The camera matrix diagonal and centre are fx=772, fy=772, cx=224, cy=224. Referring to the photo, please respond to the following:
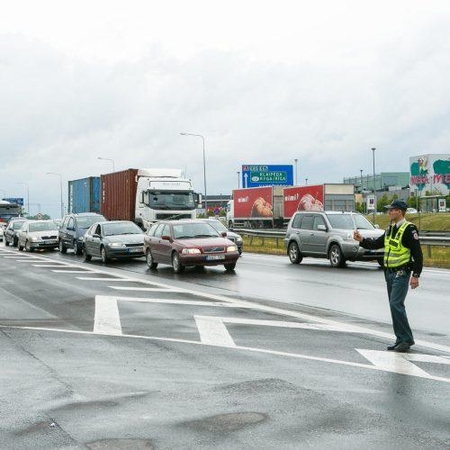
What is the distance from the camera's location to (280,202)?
199 ft

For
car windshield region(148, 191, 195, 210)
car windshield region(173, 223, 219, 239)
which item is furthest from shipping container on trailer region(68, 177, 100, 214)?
car windshield region(173, 223, 219, 239)

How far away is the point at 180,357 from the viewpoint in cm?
833

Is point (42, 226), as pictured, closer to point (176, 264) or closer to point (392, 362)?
point (176, 264)

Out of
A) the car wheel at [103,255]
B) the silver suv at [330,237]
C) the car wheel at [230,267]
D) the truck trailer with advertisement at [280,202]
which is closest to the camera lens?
the car wheel at [230,267]

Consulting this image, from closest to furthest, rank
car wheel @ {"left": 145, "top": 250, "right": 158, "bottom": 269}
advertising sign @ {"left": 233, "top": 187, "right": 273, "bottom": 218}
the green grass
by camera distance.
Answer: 1. car wheel @ {"left": 145, "top": 250, "right": 158, "bottom": 269}
2. the green grass
3. advertising sign @ {"left": 233, "top": 187, "right": 273, "bottom": 218}

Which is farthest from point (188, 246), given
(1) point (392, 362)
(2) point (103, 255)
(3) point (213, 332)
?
(1) point (392, 362)

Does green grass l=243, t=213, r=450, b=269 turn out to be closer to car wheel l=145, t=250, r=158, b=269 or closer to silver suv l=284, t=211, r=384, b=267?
silver suv l=284, t=211, r=384, b=267

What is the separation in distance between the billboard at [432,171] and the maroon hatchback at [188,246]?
63.7m

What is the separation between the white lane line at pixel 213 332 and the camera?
9305 mm

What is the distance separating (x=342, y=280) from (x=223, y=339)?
923cm

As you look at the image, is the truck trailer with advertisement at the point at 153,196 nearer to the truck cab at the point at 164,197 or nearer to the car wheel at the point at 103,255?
the truck cab at the point at 164,197

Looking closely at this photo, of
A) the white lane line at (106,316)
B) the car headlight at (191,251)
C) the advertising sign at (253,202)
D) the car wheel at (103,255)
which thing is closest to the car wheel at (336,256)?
the car headlight at (191,251)

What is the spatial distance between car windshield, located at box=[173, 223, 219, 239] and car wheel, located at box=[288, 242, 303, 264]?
3.77 meters

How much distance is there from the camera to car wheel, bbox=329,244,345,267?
75.0ft
